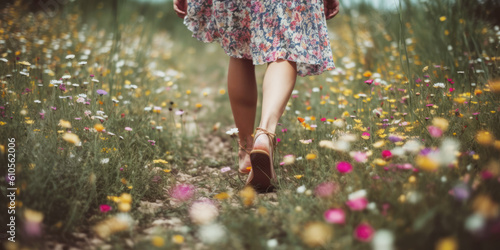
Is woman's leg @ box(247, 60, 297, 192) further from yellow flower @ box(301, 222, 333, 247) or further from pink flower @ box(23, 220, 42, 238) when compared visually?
pink flower @ box(23, 220, 42, 238)

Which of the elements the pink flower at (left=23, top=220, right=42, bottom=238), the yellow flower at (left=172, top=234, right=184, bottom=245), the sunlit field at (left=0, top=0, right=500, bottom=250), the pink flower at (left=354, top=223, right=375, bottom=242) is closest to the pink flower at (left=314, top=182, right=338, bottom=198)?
the sunlit field at (left=0, top=0, right=500, bottom=250)

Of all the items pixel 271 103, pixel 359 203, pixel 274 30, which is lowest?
pixel 359 203

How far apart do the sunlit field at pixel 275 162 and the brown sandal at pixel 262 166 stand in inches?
3.1

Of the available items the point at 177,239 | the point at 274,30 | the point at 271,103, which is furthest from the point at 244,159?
the point at 177,239

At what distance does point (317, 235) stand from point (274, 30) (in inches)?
39.3

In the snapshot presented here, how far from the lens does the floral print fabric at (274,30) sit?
1.70 meters

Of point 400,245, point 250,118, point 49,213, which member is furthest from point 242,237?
point 250,118

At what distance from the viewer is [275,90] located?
1.73m

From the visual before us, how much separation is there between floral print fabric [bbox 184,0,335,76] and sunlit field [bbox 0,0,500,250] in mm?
417

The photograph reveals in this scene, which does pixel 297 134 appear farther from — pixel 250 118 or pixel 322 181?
pixel 322 181

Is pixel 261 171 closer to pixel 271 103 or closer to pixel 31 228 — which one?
pixel 271 103

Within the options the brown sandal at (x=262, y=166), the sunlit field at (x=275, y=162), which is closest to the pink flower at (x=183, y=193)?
the sunlit field at (x=275, y=162)

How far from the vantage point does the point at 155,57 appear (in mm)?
5004

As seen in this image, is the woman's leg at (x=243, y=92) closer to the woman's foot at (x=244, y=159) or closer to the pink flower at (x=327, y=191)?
the woman's foot at (x=244, y=159)
